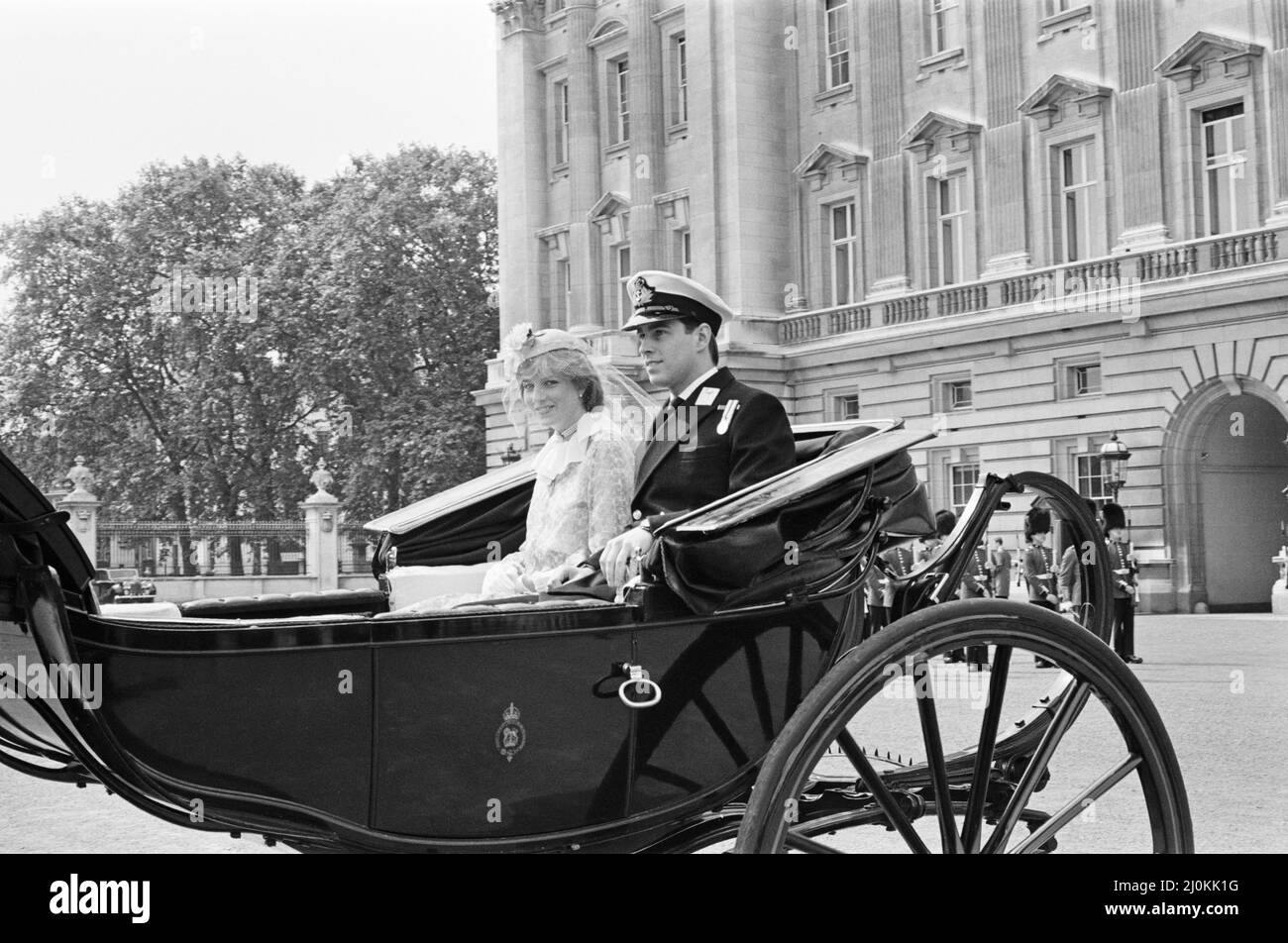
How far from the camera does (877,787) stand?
2.73 metres

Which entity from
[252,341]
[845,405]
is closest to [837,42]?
[845,405]

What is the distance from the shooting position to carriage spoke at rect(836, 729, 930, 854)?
269cm

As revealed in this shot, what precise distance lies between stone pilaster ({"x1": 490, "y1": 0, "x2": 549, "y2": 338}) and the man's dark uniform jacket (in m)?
34.5

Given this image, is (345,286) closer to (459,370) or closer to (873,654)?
(459,370)

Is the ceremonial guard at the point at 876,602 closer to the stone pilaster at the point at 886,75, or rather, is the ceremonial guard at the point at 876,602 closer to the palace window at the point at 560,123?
the stone pilaster at the point at 886,75

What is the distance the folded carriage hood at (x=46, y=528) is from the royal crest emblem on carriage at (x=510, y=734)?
0.82 metres

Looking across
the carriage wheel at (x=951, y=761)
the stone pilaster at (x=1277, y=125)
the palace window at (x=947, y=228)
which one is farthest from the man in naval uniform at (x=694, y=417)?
the palace window at (x=947, y=228)

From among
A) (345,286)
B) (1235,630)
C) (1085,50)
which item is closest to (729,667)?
(1235,630)

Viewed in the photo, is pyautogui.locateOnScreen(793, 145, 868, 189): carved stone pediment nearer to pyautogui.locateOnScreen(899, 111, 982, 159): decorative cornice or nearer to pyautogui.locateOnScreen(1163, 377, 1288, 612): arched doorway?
pyautogui.locateOnScreen(899, 111, 982, 159): decorative cornice

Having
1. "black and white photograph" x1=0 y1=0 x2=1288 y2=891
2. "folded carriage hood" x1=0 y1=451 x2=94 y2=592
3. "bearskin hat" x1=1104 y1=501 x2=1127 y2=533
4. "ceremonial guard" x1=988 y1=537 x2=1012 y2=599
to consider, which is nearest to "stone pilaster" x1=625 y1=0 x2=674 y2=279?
"black and white photograph" x1=0 y1=0 x2=1288 y2=891

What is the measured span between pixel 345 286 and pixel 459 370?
4.09m

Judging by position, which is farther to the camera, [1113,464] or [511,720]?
[1113,464]
